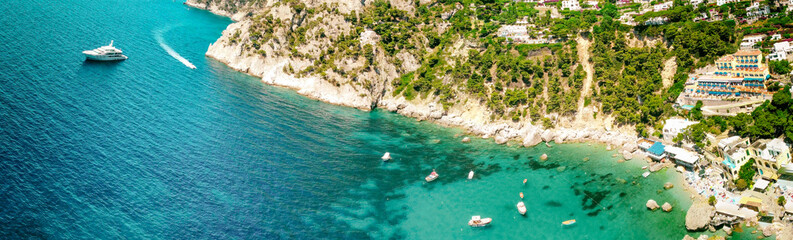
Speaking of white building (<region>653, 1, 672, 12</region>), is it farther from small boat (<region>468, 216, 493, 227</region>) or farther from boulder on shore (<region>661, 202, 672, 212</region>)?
small boat (<region>468, 216, 493, 227</region>)

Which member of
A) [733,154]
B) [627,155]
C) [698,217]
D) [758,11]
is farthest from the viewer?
[758,11]

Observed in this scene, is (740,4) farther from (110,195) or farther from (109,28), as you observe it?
(109,28)

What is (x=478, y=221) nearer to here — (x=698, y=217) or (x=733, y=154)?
(x=698, y=217)

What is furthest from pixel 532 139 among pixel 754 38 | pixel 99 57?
pixel 99 57

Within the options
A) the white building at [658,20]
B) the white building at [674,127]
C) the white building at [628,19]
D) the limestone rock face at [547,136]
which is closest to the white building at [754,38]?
the white building at [658,20]

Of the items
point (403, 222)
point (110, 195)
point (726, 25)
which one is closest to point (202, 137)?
point (110, 195)

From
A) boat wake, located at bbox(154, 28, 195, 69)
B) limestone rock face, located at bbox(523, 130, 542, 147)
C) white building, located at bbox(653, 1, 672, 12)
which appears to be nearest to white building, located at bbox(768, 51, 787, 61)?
white building, located at bbox(653, 1, 672, 12)
